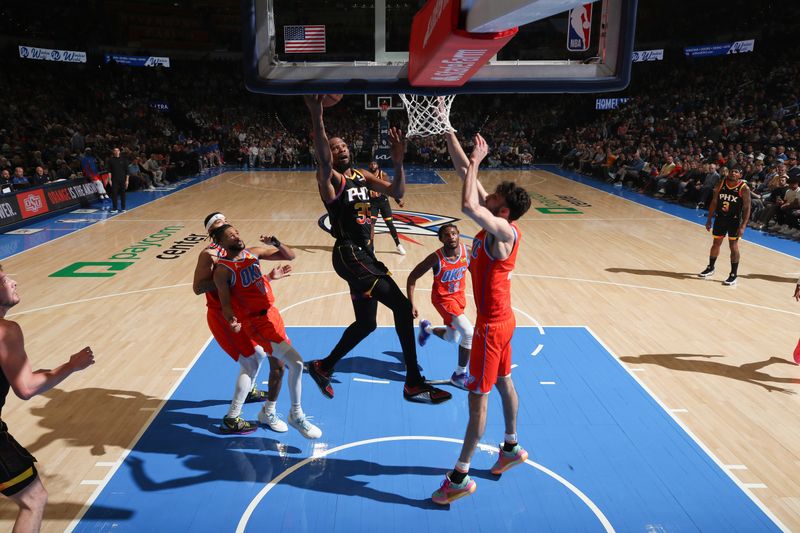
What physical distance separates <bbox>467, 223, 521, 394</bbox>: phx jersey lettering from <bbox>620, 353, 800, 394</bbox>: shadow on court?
2.82m

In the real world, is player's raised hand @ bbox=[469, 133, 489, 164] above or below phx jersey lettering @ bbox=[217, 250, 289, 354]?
above

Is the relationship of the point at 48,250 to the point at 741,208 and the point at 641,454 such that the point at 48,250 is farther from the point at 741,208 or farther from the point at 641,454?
the point at 741,208

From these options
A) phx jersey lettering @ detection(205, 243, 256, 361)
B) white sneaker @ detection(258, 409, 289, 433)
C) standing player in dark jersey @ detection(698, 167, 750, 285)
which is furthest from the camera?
standing player in dark jersey @ detection(698, 167, 750, 285)

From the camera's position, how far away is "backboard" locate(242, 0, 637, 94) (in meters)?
3.61

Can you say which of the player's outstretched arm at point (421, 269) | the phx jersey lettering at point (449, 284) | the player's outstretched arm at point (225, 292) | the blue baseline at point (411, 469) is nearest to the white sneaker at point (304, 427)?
the blue baseline at point (411, 469)

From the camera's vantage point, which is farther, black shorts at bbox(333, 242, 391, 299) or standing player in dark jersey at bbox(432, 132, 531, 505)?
black shorts at bbox(333, 242, 391, 299)

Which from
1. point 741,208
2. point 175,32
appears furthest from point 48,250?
point 175,32

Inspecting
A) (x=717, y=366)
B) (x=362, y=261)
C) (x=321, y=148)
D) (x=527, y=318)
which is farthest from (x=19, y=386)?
(x=717, y=366)

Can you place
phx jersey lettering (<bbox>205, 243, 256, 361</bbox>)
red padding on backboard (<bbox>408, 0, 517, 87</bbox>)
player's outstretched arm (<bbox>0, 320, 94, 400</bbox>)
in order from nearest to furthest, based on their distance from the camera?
player's outstretched arm (<bbox>0, 320, 94, 400</bbox>) → red padding on backboard (<bbox>408, 0, 517, 87</bbox>) → phx jersey lettering (<bbox>205, 243, 256, 361</bbox>)

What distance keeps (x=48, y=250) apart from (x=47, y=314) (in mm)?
3965

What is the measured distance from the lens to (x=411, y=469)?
409cm

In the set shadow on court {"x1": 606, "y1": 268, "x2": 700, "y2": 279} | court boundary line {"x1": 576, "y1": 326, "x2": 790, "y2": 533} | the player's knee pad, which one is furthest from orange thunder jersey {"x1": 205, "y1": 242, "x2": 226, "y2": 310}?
shadow on court {"x1": 606, "y1": 268, "x2": 700, "y2": 279}

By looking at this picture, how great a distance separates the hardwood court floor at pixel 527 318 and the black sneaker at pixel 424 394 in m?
2.03

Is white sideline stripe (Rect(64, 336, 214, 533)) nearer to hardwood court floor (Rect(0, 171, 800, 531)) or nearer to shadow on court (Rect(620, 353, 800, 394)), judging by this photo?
hardwood court floor (Rect(0, 171, 800, 531))
